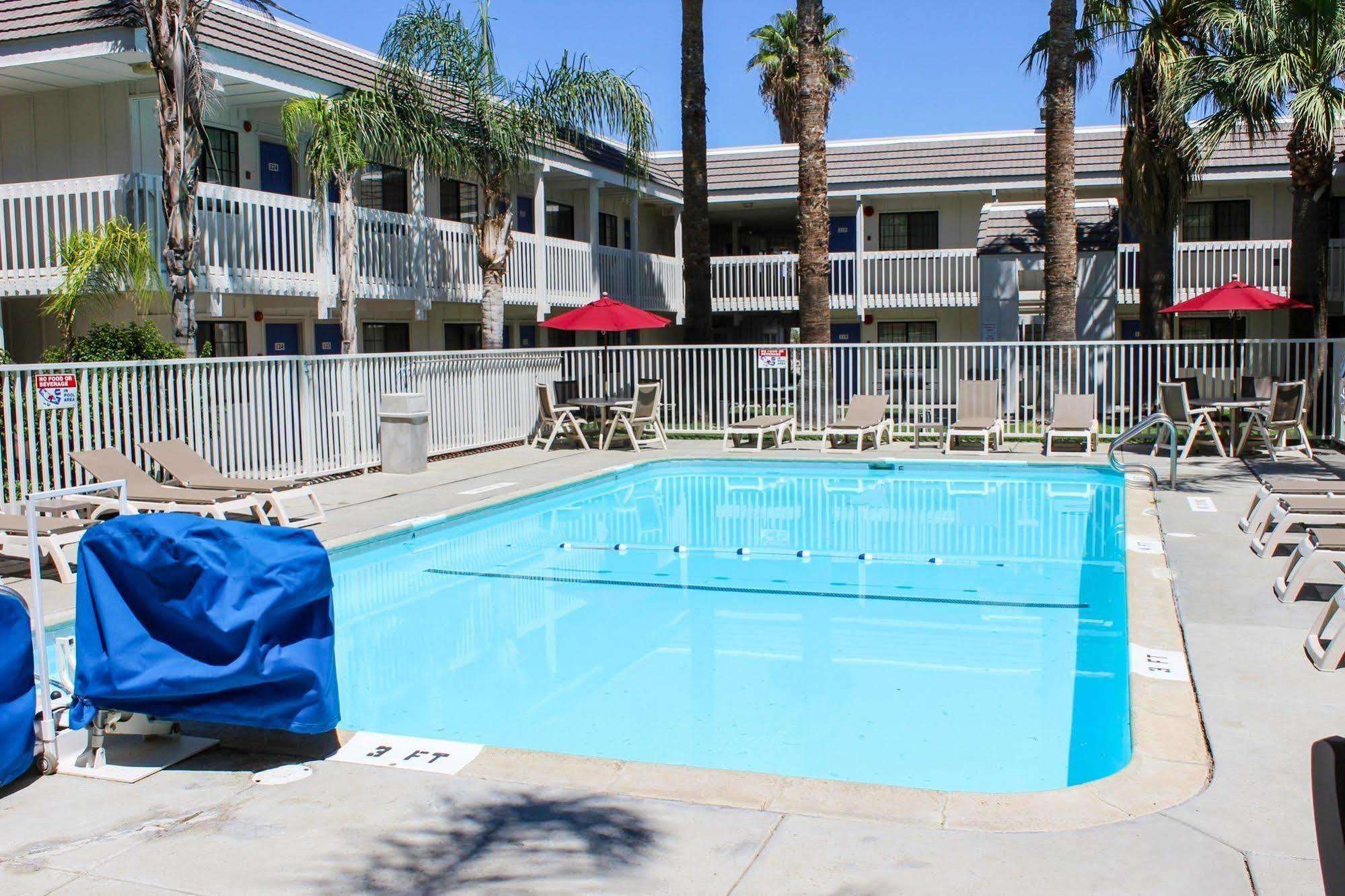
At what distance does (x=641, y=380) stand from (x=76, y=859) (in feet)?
56.4

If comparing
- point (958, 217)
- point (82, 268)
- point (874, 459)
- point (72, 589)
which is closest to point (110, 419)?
point (82, 268)

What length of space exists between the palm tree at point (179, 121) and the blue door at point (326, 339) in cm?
568

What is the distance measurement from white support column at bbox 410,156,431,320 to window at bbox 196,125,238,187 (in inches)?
105

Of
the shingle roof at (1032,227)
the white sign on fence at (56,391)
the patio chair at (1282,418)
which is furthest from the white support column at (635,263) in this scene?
the white sign on fence at (56,391)

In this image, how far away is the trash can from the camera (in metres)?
16.2

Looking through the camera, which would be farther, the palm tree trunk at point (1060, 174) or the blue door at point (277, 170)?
the palm tree trunk at point (1060, 174)

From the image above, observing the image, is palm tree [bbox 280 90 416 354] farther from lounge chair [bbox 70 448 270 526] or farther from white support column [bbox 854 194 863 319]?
white support column [bbox 854 194 863 319]

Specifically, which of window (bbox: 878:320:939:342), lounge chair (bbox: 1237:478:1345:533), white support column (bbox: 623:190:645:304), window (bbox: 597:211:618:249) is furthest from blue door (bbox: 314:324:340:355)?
window (bbox: 878:320:939:342)

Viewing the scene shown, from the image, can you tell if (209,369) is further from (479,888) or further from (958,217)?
(958,217)

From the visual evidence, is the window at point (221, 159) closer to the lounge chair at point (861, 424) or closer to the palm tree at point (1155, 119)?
the lounge chair at point (861, 424)

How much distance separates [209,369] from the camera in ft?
44.1

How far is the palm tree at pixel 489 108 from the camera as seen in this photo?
62.4 feet

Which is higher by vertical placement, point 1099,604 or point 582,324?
point 582,324

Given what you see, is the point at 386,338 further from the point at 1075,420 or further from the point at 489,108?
the point at 1075,420
